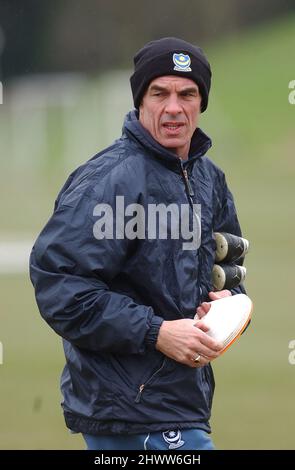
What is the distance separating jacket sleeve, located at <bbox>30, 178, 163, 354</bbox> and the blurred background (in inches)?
111

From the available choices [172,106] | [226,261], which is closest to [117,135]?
[226,261]

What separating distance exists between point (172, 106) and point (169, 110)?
0.02 meters

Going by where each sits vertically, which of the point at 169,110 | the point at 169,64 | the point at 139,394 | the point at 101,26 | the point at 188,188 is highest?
the point at 101,26

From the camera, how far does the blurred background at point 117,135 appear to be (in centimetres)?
805

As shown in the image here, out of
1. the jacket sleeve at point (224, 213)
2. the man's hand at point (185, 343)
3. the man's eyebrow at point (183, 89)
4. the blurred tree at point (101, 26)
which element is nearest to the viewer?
the man's hand at point (185, 343)

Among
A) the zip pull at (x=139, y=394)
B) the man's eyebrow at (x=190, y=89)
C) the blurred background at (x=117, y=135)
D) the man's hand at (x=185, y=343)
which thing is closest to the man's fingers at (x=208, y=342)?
the man's hand at (x=185, y=343)

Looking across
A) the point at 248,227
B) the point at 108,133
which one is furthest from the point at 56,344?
the point at 108,133

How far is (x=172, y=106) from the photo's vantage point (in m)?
4.26

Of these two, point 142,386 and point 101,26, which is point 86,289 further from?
point 101,26

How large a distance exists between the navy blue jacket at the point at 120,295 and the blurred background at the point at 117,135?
2.64 metres

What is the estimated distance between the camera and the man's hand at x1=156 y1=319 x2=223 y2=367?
4.07 meters

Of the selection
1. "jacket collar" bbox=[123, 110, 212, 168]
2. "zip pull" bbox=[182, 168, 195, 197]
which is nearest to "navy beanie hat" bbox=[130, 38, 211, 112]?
"jacket collar" bbox=[123, 110, 212, 168]

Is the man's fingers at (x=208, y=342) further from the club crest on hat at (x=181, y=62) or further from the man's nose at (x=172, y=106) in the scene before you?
the club crest on hat at (x=181, y=62)

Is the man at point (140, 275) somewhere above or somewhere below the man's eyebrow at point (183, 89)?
below
